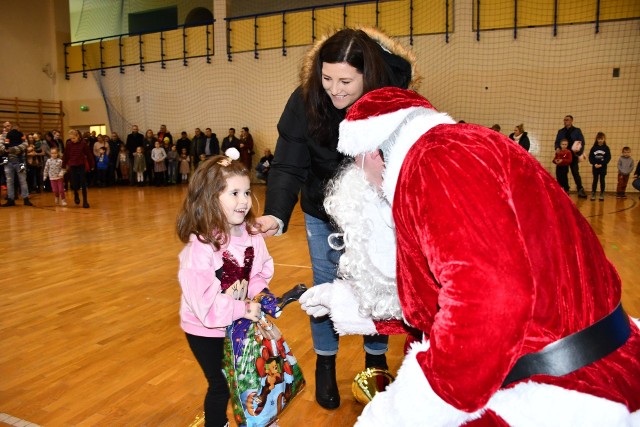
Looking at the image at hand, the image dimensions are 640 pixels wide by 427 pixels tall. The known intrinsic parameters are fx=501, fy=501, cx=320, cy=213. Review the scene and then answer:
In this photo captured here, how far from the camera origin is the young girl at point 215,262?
1.86 metres

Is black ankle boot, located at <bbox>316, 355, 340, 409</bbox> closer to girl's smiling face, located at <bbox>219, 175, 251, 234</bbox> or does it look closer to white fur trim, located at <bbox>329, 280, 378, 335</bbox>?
girl's smiling face, located at <bbox>219, 175, 251, 234</bbox>

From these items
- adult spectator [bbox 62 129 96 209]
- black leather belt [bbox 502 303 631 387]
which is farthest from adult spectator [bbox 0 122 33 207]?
black leather belt [bbox 502 303 631 387]

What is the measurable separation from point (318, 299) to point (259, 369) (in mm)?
438

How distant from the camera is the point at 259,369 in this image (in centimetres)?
183

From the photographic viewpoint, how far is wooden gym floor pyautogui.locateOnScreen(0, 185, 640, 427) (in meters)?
2.39

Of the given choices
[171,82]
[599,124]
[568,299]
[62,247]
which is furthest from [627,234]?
[171,82]

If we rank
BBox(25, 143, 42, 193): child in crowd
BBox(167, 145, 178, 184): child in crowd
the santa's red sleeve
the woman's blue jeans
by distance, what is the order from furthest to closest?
BBox(167, 145, 178, 184): child in crowd < BBox(25, 143, 42, 193): child in crowd < the woman's blue jeans < the santa's red sleeve

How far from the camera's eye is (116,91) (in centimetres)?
1691

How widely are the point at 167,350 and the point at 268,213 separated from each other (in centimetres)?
135

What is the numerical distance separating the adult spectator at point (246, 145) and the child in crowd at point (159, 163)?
8.11ft

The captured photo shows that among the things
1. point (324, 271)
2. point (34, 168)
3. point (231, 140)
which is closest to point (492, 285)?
point (324, 271)

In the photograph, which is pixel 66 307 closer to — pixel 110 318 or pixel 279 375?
pixel 110 318

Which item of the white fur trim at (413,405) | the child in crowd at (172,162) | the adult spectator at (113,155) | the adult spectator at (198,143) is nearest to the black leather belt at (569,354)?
the white fur trim at (413,405)

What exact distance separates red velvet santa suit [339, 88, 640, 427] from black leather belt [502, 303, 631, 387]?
14mm
